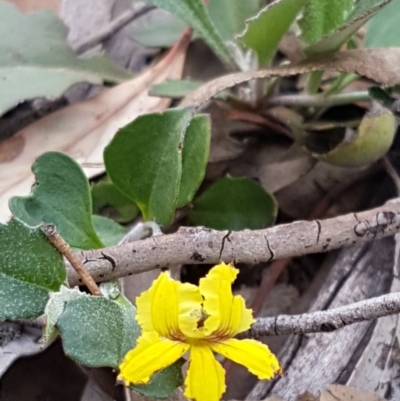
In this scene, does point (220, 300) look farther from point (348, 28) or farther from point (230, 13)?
point (230, 13)

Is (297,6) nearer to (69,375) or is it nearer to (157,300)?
(157,300)

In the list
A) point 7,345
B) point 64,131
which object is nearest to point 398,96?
point 64,131

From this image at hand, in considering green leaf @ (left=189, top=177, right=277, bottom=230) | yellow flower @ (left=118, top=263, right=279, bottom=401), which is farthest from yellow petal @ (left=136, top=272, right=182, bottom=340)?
green leaf @ (left=189, top=177, right=277, bottom=230)

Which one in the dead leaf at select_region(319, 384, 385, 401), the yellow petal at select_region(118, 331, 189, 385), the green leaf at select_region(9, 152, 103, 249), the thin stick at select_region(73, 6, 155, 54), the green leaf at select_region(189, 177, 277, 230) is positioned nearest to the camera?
the yellow petal at select_region(118, 331, 189, 385)

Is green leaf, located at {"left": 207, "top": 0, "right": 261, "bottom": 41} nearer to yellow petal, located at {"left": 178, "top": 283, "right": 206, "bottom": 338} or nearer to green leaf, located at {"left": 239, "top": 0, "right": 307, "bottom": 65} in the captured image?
green leaf, located at {"left": 239, "top": 0, "right": 307, "bottom": 65}

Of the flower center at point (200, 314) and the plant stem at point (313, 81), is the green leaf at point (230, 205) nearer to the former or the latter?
the plant stem at point (313, 81)

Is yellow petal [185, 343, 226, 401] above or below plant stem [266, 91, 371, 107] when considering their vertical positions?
above

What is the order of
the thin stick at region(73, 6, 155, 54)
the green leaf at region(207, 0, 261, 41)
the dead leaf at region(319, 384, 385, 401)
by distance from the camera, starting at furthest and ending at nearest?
the thin stick at region(73, 6, 155, 54) → the green leaf at region(207, 0, 261, 41) → the dead leaf at region(319, 384, 385, 401)
